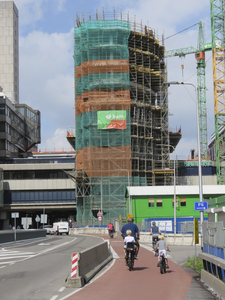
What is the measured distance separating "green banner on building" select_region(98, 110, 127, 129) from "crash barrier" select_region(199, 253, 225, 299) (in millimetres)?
47792

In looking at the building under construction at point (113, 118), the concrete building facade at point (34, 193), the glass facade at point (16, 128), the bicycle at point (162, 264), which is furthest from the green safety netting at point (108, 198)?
the bicycle at point (162, 264)

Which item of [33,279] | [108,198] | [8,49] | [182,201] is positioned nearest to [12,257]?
[33,279]

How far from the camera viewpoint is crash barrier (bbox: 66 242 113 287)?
39.4ft

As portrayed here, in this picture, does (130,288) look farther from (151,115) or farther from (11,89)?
(11,89)

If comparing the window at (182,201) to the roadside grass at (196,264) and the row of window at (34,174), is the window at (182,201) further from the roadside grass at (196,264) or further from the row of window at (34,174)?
the roadside grass at (196,264)

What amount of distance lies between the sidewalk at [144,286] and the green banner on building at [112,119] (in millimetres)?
44639

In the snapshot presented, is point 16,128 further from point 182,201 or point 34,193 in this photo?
point 182,201

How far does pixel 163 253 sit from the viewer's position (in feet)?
48.4

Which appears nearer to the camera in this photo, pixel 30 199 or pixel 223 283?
pixel 223 283

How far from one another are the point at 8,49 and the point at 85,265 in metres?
118

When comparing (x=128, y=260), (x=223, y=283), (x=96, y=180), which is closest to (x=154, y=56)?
(x=96, y=180)

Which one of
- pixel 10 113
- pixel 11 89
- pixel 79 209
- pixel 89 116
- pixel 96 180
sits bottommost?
pixel 79 209

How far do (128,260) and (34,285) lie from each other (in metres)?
4.25

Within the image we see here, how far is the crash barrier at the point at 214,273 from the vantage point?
34.3ft
